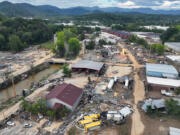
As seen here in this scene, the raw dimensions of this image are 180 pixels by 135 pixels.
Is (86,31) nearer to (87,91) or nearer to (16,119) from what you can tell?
(87,91)

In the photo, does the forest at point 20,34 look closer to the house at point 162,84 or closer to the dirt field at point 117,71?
the dirt field at point 117,71

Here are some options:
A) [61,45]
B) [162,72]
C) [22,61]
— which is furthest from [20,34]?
[162,72]

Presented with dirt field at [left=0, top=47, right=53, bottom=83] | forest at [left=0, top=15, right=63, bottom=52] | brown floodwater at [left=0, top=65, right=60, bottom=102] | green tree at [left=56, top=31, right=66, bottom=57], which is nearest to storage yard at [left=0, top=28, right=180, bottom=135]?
dirt field at [left=0, top=47, right=53, bottom=83]

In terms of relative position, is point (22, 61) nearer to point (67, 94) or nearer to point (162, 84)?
point (67, 94)

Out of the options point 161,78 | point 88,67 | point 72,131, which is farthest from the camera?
point 88,67

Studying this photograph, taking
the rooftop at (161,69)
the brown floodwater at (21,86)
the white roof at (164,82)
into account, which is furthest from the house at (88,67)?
the white roof at (164,82)

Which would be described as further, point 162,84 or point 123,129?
point 162,84

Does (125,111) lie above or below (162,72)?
below

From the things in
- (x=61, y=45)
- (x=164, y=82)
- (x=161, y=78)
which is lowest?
(x=164, y=82)

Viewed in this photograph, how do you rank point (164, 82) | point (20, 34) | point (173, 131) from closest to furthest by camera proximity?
1. point (173, 131)
2. point (164, 82)
3. point (20, 34)

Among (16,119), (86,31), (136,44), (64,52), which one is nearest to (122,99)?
(16,119)

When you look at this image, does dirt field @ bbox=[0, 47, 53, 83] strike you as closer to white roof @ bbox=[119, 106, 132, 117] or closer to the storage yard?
the storage yard
